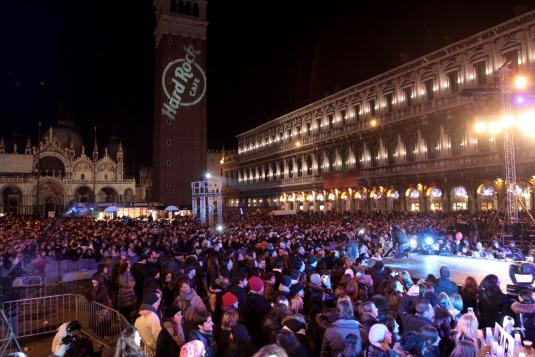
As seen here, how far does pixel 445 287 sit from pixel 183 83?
5583 centimetres

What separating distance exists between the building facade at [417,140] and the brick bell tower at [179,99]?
13.6m

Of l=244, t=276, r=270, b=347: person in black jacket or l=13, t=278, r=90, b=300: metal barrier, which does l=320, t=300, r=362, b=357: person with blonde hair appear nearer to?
l=244, t=276, r=270, b=347: person in black jacket

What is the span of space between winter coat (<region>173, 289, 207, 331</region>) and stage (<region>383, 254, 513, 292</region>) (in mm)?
9836

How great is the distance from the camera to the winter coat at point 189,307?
5537 millimetres

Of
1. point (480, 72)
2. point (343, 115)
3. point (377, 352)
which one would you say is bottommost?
point (377, 352)

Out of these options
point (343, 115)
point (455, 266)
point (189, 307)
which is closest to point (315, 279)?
point (189, 307)

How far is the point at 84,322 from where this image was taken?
9969 mm

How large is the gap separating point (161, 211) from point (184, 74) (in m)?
20.0

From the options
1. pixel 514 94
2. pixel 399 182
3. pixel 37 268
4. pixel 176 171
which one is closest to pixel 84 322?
pixel 37 268

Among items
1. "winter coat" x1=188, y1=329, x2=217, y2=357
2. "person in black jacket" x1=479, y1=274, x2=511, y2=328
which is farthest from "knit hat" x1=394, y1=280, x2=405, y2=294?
"winter coat" x1=188, y1=329, x2=217, y2=357

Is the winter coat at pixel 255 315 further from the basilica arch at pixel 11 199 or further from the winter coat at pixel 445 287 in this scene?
the basilica arch at pixel 11 199

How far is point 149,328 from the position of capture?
19.8ft

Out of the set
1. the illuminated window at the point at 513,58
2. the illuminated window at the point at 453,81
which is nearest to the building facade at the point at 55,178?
the illuminated window at the point at 453,81

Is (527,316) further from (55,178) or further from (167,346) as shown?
(55,178)
